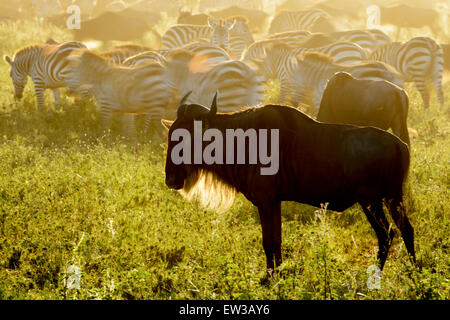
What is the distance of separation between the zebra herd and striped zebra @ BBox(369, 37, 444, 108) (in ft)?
0.07

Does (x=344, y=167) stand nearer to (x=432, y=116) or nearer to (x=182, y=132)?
(x=182, y=132)

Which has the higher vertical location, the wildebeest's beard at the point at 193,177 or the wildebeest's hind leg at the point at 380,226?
the wildebeest's beard at the point at 193,177

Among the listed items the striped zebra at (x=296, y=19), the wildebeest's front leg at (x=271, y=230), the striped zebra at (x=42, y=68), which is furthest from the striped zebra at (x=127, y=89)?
the striped zebra at (x=296, y=19)

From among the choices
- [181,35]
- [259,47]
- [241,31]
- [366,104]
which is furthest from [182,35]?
[366,104]

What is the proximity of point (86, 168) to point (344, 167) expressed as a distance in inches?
175

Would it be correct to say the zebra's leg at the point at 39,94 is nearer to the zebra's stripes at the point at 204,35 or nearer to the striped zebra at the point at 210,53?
the striped zebra at the point at 210,53

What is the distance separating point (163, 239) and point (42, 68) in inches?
298

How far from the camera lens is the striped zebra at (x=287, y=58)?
37.6 ft

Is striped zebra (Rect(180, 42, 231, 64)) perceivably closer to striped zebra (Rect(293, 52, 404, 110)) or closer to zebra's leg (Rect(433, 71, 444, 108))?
striped zebra (Rect(293, 52, 404, 110))

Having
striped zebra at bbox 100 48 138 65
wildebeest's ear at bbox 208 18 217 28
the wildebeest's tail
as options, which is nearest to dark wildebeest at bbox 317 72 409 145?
the wildebeest's tail

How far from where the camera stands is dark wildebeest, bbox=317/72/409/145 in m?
6.08

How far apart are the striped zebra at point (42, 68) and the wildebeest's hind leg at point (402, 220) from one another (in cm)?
825
